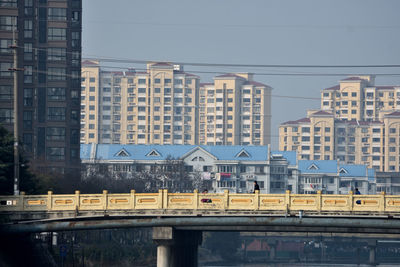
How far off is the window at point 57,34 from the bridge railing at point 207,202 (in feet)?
300

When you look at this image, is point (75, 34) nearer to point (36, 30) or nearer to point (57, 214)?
point (36, 30)

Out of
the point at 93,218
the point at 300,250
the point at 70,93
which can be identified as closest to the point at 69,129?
the point at 70,93

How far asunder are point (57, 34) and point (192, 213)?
319ft

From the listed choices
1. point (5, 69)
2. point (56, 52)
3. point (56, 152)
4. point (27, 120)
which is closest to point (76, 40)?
point (56, 52)

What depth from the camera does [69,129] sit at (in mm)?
149750

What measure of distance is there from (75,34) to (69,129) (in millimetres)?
15640

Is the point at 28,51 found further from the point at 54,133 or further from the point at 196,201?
the point at 196,201

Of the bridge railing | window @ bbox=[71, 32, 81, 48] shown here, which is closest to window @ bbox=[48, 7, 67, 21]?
window @ bbox=[71, 32, 81, 48]

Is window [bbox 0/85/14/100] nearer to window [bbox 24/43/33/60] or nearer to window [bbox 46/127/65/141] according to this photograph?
window [bbox 24/43/33/60]

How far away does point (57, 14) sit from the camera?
151 meters

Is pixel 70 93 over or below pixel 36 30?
below

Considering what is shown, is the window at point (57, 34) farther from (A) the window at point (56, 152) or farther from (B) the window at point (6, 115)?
(B) the window at point (6, 115)

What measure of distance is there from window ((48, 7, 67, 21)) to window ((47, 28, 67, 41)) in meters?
1.72

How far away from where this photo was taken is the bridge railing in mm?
56281
